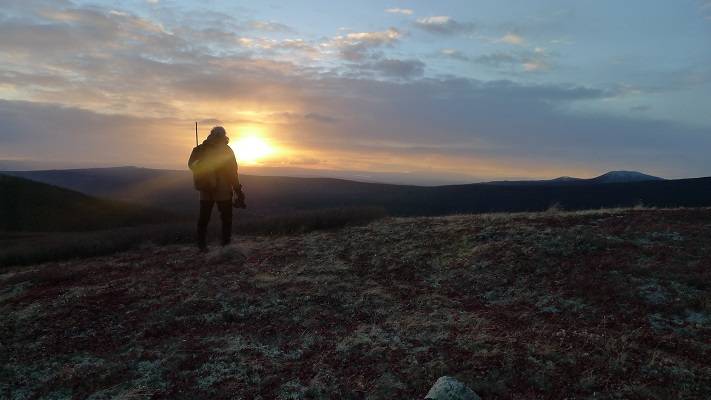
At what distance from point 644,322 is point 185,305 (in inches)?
324

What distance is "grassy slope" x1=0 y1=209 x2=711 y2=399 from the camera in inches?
238

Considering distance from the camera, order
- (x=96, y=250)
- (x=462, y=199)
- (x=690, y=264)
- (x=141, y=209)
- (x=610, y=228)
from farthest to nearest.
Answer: (x=462, y=199)
(x=141, y=209)
(x=96, y=250)
(x=610, y=228)
(x=690, y=264)

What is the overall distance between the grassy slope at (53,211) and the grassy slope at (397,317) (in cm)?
4644

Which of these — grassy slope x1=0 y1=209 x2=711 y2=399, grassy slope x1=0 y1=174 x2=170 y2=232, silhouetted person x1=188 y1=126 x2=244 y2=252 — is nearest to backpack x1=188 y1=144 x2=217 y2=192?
silhouetted person x1=188 y1=126 x2=244 y2=252

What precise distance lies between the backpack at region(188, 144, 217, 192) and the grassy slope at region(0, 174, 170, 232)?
45893 millimetres

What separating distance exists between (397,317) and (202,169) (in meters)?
8.60

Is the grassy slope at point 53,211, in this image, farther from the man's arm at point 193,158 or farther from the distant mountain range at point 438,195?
the man's arm at point 193,158

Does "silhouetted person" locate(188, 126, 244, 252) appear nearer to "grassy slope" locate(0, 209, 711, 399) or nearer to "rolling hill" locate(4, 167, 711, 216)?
"grassy slope" locate(0, 209, 711, 399)

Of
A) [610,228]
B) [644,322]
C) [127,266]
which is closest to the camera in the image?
[644,322]

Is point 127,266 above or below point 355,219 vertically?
below

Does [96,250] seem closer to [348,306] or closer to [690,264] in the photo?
[348,306]

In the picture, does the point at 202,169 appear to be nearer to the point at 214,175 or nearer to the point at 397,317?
the point at 214,175

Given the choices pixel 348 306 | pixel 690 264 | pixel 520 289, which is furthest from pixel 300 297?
pixel 690 264

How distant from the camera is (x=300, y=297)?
965 cm
